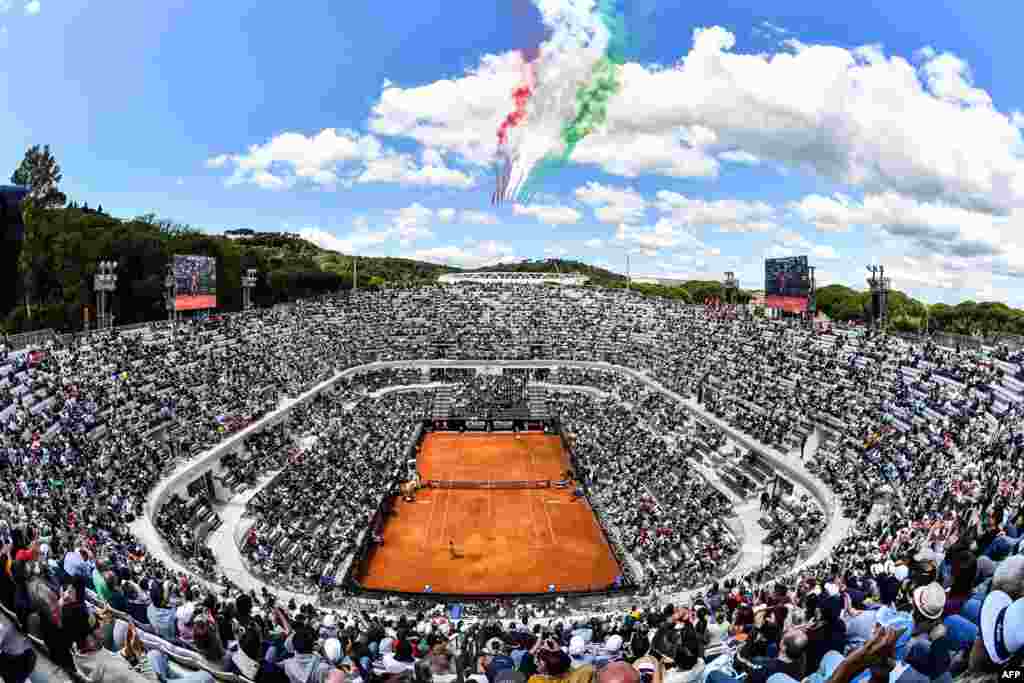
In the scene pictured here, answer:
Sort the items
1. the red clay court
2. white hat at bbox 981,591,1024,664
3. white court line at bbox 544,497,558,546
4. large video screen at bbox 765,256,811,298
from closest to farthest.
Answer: white hat at bbox 981,591,1024,664 < the red clay court < white court line at bbox 544,497,558,546 < large video screen at bbox 765,256,811,298

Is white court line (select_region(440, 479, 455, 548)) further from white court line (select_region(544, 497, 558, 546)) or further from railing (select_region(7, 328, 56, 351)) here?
railing (select_region(7, 328, 56, 351))

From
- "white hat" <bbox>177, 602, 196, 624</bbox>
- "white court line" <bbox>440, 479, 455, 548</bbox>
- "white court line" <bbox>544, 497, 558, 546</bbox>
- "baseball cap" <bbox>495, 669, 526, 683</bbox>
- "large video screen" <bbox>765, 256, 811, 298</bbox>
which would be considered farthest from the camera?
"large video screen" <bbox>765, 256, 811, 298</bbox>

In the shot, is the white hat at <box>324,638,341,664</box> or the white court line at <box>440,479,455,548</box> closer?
the white hat at <box>324,638,341,664</box>

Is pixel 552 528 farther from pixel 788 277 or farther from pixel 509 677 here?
pixel 788 277

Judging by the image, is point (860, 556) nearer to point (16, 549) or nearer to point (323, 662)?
point (323, 662)

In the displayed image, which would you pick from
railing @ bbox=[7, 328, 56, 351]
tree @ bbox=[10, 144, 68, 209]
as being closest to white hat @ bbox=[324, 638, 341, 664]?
railing @ bbox=[7, 328, 56, 351]

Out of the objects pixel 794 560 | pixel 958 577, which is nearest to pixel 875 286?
pixel 794 560

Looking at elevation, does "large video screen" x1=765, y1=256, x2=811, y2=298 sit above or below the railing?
above
